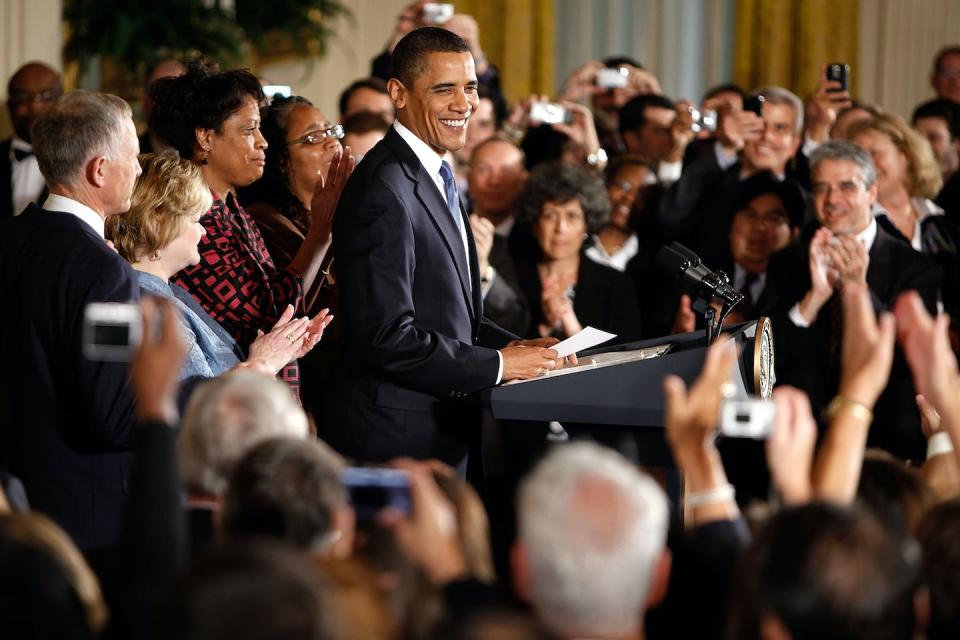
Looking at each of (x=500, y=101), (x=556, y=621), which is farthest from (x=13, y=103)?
(x=556, y=621)

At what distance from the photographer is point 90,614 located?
1890 millimetres

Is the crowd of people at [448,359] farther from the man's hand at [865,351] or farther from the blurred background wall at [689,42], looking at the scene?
the blurred background wall at [689,42]

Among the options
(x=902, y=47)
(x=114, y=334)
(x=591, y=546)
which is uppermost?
(x=902, y=47)

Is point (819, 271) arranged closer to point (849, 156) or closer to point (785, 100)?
point (849, 156)

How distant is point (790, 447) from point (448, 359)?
131 centimetres

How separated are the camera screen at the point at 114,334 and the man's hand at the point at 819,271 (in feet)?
10.4

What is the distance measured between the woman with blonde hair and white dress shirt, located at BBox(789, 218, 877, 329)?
2116 millimetres

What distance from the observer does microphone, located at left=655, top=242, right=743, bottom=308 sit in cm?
341

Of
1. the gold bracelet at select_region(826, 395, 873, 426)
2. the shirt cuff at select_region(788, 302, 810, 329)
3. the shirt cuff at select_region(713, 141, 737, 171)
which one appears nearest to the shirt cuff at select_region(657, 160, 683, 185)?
the shirt cuff at select_region(713, 141, 737, 171)

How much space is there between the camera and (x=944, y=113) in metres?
6.58

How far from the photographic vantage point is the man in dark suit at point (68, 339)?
2.93 m

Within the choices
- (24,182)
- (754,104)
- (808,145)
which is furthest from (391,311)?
(808,145)

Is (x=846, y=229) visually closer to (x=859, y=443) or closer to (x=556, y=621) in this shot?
(x=859, y=443)

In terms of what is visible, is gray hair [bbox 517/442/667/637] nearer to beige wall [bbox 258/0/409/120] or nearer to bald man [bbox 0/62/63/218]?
bald man [bbox 0/62/63/218]
